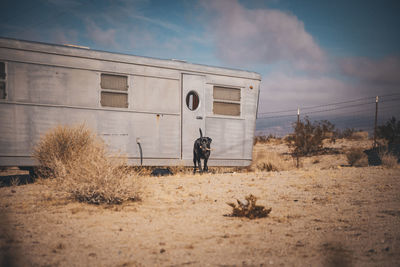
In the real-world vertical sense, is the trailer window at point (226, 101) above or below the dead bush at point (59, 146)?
above

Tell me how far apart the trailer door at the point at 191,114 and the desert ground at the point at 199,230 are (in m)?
2.42

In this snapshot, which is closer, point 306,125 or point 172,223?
point 172,223

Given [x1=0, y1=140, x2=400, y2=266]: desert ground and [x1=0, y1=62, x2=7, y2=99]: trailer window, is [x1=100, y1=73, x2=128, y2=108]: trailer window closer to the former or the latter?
[x1=0, y1=62, x2=7, y2=99]: trailer window

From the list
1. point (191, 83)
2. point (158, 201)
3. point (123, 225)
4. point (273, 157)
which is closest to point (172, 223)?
point (123, 225)

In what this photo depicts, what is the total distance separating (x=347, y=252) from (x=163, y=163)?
5.45m

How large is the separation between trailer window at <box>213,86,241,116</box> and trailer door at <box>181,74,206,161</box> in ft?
1.55

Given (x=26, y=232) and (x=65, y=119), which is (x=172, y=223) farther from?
(x=65, y=119)

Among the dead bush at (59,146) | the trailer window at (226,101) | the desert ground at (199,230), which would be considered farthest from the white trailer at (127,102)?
the desert ground at (199,230)

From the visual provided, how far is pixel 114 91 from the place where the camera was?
22.7 ft

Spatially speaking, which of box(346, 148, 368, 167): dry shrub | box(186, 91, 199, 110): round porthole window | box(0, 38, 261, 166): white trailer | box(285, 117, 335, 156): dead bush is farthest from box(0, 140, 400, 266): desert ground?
box(285, 117, 335, 156): dead bush

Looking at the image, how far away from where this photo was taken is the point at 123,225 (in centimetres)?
334

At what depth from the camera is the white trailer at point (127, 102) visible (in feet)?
19.5

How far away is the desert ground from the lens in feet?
7.92

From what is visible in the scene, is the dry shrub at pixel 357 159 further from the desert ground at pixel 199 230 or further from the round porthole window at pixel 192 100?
the round porthole window at pixel 192 100
